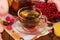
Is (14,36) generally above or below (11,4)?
below

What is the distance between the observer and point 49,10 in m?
1.22

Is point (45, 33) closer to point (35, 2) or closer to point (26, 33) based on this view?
point (26, 33)

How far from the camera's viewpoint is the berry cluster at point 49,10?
3.91 feet

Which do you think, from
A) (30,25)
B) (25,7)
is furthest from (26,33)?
(25,7)

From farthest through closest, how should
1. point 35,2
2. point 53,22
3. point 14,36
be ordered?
point 35,2
point 53,22
point 14,36

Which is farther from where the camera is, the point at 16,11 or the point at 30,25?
the point at 16,11

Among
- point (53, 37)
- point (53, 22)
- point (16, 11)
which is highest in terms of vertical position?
point (16, 11)

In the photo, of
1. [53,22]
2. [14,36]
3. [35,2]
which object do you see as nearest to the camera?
[14,36]

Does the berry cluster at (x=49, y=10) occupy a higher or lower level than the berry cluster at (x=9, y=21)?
higher

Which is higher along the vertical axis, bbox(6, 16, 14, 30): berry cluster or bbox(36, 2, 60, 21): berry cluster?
bbox(36, 2, 60, 21): berry cluster

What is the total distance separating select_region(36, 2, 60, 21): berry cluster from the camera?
3.91 feet

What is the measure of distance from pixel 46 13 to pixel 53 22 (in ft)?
0.24

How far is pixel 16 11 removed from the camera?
1229 mm

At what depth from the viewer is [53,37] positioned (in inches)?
43.1
